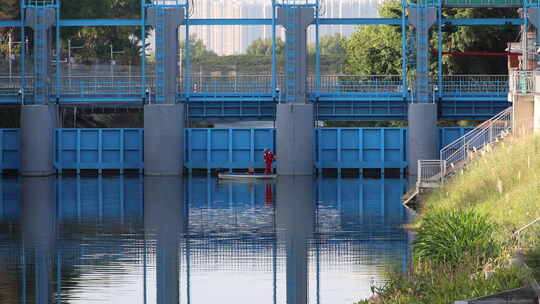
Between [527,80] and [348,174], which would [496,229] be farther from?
[348,174]

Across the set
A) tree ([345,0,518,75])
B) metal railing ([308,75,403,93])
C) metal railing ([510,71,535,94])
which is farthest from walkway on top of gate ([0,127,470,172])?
metal railing ([510,71,535,94])

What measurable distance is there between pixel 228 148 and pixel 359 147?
239 inches

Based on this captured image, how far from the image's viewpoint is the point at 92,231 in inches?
1441

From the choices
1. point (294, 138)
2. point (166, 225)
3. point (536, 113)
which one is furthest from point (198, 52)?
point (166, 225)

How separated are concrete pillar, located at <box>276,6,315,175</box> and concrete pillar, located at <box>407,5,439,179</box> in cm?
452

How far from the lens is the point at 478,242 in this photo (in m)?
24.0

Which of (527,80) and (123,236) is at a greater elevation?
(527,80)

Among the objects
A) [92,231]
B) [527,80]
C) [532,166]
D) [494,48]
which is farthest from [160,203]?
[494,48]

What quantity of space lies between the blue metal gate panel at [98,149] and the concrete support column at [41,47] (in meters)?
2.23

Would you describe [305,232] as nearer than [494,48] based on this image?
Yes

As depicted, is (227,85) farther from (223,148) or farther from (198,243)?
(198,243)

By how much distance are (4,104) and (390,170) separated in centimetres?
1846

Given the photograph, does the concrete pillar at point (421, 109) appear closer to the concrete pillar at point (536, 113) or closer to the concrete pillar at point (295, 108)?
the concrete pillar at point (295, 108)

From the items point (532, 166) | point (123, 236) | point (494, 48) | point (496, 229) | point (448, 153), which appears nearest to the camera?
point (496, 229)
